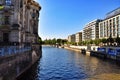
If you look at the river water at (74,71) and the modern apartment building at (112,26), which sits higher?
the modern apartment building at (112,26)

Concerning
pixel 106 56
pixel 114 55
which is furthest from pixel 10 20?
pixel 106 56

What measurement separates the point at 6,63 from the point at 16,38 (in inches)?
874

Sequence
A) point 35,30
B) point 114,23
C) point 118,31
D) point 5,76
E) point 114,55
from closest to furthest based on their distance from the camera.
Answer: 1. point 5,76
2. point 114,55
3. point 35,30
4. point 118,31
5. point 114,23

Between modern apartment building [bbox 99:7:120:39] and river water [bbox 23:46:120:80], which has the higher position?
modern apartment building [bbox 99:7:120:39]

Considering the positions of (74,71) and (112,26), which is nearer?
(74,71)

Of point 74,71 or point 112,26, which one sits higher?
point 112,26

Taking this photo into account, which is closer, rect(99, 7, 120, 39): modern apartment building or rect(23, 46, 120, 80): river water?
rect(23, 46, 120, 80): river water

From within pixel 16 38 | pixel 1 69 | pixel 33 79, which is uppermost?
pixel 16 38

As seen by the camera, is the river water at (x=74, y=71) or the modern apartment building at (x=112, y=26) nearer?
the river water at (x=74, y=71)

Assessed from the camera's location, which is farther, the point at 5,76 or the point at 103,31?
the point at 103,31

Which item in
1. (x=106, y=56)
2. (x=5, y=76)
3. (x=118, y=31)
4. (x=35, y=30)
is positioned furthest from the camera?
(x=118, y=31)

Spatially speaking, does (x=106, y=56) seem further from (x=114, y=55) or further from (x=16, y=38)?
(x=16, y=38)

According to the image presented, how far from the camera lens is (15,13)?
152ft

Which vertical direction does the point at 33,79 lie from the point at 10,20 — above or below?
below
